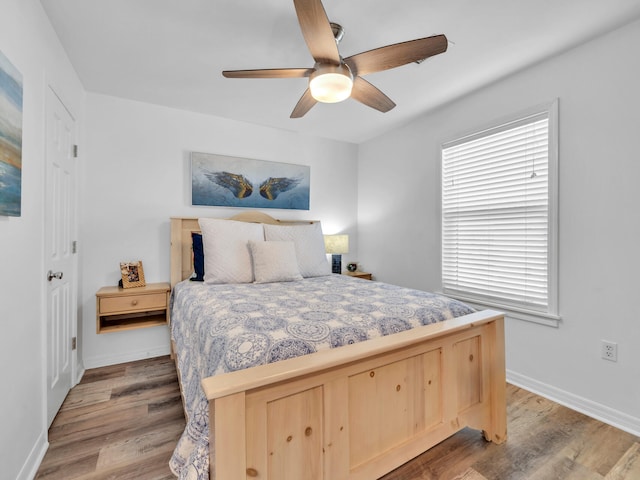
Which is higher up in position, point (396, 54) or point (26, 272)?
point (396, 54)

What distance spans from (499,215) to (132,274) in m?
3.27

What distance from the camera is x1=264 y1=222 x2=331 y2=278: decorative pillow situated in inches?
111

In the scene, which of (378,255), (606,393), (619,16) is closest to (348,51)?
(619,16)

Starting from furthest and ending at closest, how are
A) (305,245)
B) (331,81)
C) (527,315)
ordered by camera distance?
(305,245) → (527,315) → (331,81)

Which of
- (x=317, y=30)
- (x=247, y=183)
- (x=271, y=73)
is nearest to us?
(x=317, y=30)

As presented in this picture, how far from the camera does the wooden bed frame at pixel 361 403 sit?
99 cm

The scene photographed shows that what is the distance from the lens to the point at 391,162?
3.63 meters

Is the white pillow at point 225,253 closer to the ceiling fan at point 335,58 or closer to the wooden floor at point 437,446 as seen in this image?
the wooden floor at point 437,446

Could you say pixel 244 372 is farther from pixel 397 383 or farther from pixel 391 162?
pixel 391 162

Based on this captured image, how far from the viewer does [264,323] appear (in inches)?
54.7

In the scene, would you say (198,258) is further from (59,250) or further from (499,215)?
(499,215)

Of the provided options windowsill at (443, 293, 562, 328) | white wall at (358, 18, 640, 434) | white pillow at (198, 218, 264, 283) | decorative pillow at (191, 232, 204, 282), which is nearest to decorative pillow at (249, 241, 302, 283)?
white pillow at (198, 218, 264, 283)

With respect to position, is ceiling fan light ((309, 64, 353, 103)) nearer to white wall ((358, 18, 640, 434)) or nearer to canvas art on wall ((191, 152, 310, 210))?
white wall ((358, 18, 640, 434))

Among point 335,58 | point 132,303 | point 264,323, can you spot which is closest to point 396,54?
point 335,58
